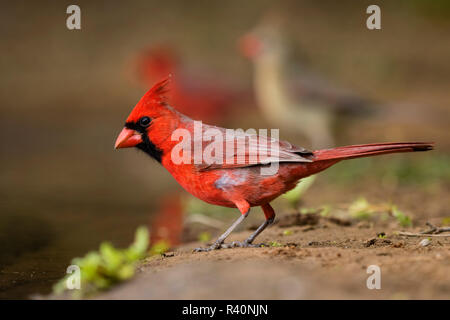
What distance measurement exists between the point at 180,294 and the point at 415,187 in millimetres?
3987

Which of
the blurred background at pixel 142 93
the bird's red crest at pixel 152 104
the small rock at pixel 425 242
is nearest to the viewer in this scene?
the small rock at pixel 425 242

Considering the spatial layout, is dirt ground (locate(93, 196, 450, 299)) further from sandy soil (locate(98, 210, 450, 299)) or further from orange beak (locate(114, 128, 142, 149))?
orange beak (locate(114, 128, 142, 149))

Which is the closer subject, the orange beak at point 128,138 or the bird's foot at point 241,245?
the bird's foot at point 241,245

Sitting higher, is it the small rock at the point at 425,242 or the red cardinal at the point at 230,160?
the red cardinal at the point at 230,160

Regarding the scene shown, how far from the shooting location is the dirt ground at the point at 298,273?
230 cm

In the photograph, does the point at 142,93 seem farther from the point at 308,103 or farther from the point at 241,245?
the point at 241,245

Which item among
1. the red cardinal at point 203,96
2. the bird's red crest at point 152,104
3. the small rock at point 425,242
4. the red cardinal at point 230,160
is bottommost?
the small rock at point 425,242

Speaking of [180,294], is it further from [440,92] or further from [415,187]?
[440,92]

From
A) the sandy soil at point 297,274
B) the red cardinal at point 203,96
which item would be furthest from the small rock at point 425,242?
the red cardinal at point 203,96

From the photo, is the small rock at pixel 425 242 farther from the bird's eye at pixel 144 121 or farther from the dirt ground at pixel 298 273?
the bird's eye at pixel 144 121

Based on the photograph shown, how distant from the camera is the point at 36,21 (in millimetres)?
15148

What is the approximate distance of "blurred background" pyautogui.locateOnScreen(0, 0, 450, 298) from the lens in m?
5.47

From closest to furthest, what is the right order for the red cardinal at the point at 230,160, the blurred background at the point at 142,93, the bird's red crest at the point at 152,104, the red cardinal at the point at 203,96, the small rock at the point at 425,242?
the small rock at the point at 425,242, the red cardinal at the point at 230,160, the bird's red crest at the point at 152,104, the blurred background at the point at 142,93, the red cardinal at the point at 203,96

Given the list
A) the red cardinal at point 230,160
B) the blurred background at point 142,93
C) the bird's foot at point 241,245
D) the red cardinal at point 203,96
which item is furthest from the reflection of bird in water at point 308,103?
the bird's foot at point 241,245
